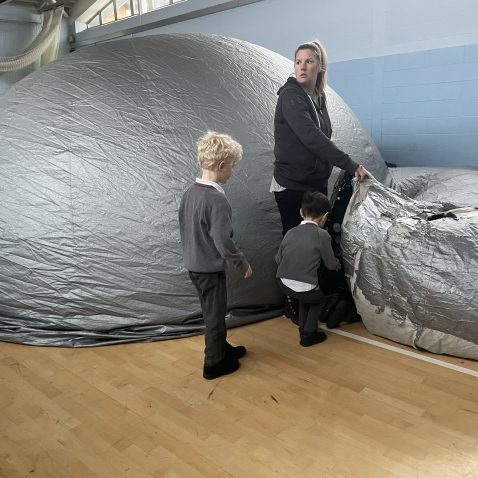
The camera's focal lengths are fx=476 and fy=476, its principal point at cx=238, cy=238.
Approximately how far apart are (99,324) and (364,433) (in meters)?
1.36

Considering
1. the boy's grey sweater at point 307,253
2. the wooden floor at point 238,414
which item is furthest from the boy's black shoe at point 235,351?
the boy's grey sweater at point 307,253

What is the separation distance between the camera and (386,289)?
7.23 feet

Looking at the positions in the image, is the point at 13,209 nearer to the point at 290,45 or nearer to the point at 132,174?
the point at 132,174

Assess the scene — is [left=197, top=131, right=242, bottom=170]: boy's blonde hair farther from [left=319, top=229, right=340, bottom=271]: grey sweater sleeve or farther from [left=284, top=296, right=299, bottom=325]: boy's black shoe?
[left=284, top=296, right=299, bottom=325]: boy's black shoe

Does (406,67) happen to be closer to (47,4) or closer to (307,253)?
(307,253)

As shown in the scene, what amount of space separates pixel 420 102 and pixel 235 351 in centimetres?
295

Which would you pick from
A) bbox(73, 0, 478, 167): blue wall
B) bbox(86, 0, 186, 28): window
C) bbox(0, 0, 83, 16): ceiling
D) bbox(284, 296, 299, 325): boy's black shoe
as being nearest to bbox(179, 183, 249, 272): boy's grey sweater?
bbox(284, 296, 299, 325): boy's black shoe

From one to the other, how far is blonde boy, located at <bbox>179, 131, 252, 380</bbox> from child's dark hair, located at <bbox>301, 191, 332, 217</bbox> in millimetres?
461

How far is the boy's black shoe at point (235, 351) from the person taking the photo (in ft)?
6.95

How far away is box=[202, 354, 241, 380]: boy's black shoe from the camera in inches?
78.5

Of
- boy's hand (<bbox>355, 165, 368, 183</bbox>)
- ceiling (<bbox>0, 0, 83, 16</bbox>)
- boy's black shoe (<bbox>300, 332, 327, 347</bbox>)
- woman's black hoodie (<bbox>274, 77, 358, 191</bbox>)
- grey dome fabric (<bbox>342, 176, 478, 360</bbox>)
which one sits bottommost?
boy's black shoe (<bbox>300, 332, 327, 347</bbox>)

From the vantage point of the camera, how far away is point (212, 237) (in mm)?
1841

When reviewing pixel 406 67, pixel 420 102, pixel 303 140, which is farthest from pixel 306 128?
pixel 406 67

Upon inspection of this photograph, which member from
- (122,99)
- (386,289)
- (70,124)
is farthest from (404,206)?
(70,124)
